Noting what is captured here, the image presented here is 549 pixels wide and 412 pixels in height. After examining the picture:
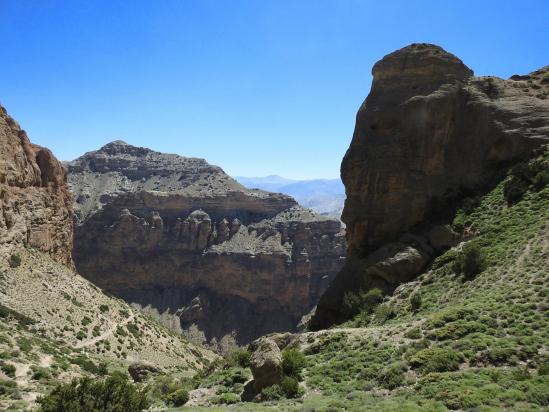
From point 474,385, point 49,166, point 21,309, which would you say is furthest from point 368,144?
point 49,166

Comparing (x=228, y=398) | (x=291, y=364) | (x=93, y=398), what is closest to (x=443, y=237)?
(x=291, y=364)

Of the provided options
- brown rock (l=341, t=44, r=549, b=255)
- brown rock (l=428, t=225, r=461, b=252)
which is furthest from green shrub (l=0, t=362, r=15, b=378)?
brown rock (l=428, t=225, r=461, b=252)

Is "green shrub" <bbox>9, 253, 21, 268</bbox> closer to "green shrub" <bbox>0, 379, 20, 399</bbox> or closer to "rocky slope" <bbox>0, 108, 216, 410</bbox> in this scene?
"rocky slope" <bbox>0, 108, 216, 410</bbox>

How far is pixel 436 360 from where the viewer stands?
2069 cm

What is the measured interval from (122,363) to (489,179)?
3763 cm

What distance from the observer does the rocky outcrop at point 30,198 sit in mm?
52312

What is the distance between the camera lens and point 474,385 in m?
17.6

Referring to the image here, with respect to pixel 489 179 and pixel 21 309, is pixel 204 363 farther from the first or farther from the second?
pixel 489 179

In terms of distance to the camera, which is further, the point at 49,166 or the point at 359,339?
the point at 49,166

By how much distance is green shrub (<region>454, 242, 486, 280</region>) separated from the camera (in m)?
31.5

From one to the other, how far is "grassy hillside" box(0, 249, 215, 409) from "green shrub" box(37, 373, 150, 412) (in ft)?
23.1

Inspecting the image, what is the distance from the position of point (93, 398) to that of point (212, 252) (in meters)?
106

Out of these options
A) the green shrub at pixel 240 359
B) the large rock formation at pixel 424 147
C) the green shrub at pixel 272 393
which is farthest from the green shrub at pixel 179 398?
the large rock formation at pixel 424 147

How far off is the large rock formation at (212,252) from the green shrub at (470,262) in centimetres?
8173
